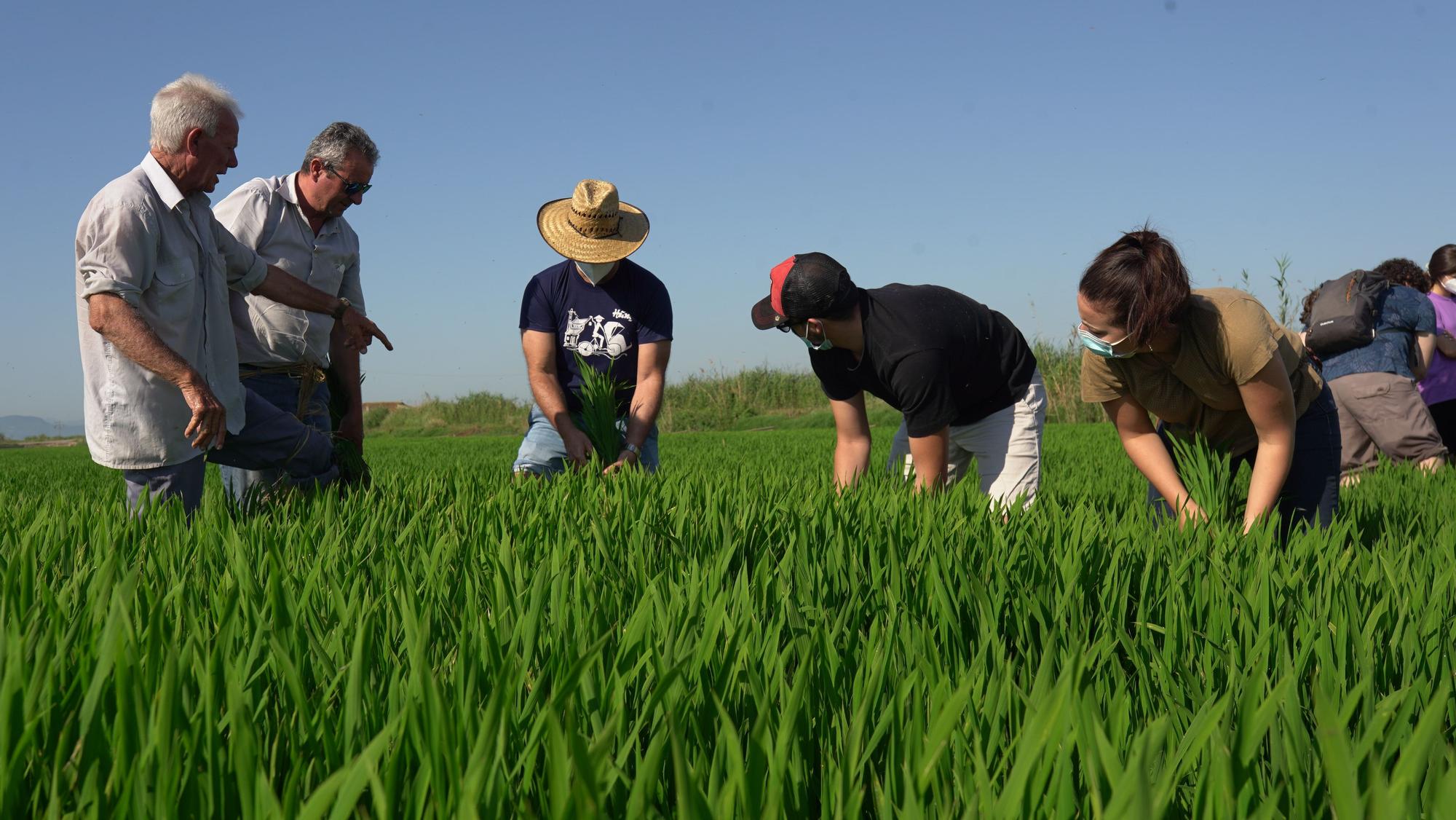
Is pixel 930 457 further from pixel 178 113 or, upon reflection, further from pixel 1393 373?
pixel 1393 373

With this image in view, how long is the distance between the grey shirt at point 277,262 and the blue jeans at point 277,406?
0.25 ft

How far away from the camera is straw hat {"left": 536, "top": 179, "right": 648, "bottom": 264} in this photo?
4.11 meters


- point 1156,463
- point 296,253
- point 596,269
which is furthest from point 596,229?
point 1156,463

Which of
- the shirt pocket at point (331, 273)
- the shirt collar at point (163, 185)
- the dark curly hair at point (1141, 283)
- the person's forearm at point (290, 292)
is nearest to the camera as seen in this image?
the dark curly hair at point (1141, 283)

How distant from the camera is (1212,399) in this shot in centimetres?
287

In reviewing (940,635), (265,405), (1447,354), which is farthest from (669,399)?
(940,635)

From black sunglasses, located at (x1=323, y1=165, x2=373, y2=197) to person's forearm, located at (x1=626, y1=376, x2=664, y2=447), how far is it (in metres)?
1.40

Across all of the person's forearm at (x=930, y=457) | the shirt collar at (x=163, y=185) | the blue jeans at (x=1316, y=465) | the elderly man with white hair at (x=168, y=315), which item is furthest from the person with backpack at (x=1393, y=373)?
the shirt collar at (x=163, y=185)

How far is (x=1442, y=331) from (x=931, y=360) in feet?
14.3

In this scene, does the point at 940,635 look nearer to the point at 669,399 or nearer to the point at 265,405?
the point at 265,405

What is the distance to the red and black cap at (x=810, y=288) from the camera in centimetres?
300

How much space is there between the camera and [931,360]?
3.06m

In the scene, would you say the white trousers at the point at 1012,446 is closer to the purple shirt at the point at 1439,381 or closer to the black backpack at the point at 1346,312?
the black backpack at the point at 1346,312

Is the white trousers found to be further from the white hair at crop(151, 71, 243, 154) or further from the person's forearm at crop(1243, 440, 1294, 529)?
the white hair at crop(151, 71, 243, 154)
